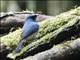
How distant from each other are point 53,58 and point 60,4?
295 cm

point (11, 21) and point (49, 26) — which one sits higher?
point (49, 26)

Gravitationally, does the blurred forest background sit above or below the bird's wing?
below

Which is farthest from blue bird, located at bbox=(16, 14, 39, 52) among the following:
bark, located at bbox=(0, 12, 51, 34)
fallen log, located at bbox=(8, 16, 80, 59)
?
bark, located at bbox=(0, 12, 51, 34)

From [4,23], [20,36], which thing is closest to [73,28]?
[20,36]

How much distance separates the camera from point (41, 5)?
859 cm

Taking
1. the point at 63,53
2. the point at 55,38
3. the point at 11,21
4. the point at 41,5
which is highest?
the point at 55,38

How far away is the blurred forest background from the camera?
25.8 feet

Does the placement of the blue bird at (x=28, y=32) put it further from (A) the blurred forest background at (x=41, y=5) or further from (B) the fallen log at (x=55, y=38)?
(A) the blurred forest background at (x=41, y=5)

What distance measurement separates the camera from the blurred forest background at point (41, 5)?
7.88 meters

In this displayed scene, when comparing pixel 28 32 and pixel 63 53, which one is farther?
pixel 28 32

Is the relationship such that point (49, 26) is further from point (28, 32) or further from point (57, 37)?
point (57, 37)

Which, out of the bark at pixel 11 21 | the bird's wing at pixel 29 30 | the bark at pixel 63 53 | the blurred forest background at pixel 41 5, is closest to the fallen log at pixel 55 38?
the bark at pixel 63 53

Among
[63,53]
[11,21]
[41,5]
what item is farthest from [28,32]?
[41,5]

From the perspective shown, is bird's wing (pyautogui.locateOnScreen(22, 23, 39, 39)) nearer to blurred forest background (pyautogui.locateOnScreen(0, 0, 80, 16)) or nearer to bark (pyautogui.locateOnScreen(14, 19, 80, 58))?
bark (pyautogui.locateOnScreen(14, 19, 80, 58))
